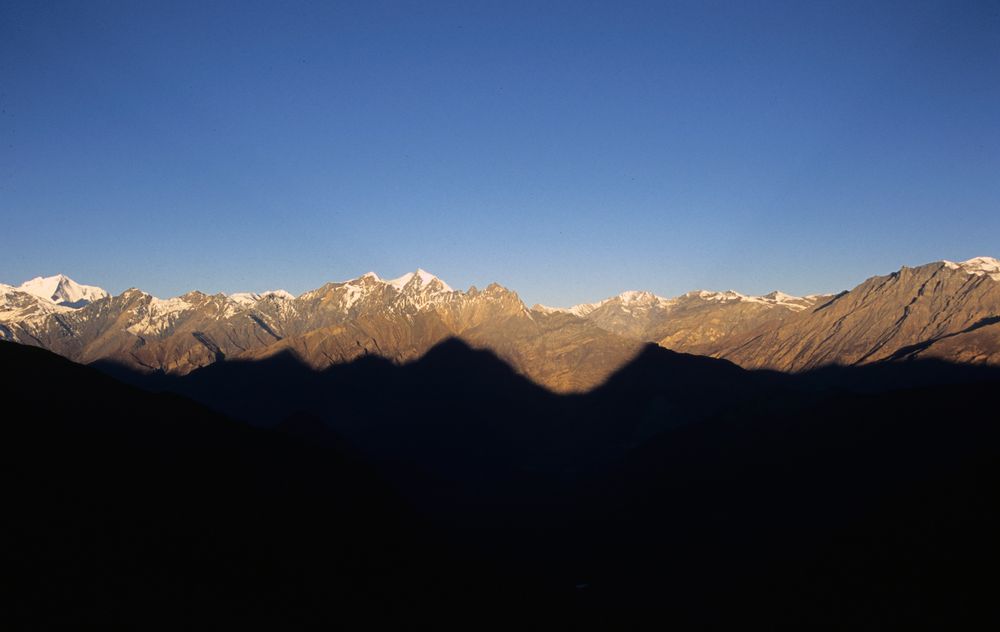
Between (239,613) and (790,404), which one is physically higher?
(790,404)

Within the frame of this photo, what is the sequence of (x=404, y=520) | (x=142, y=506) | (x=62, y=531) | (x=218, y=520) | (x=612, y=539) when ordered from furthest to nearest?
(x=612, y=539) < (x=404, y=520) < (x=218, y=520) < (x=142, y=506) < (x=62, y=531)

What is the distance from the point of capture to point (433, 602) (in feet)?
252

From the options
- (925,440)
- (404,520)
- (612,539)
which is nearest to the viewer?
(404,520)

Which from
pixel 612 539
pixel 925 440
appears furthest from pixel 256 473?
pixel 925 440

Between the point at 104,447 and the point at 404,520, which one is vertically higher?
the point at 104,447

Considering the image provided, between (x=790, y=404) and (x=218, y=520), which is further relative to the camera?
(x=790, y=404)

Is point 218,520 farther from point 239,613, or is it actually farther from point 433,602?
point 433,602

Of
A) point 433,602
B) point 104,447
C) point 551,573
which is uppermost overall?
point 104,447

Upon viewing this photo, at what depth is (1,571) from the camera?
160ft

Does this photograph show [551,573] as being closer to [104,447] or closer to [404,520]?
[404,520]

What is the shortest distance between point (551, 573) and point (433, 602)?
191 feet

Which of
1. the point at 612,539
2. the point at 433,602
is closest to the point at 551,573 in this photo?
the point at 612,539

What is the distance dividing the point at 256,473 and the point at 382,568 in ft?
66.5

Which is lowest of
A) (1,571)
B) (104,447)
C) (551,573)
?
(551,573)
